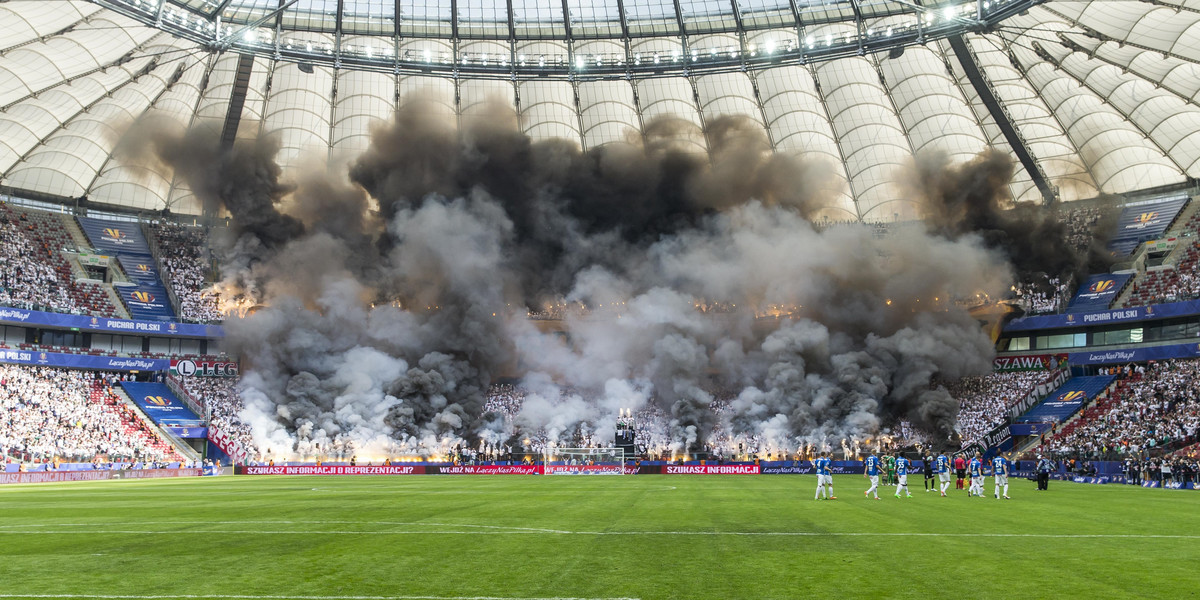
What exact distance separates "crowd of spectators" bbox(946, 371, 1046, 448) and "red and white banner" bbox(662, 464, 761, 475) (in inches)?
653

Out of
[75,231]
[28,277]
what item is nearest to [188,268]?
[75,231]

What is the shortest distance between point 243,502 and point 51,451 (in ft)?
109

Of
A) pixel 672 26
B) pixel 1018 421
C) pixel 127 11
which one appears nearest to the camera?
pixel 127 11

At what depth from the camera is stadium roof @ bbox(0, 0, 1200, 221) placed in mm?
54781

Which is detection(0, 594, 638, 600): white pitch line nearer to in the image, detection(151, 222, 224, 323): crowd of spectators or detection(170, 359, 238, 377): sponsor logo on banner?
detection(170, 359, 238, 377): sponsor logo on banner

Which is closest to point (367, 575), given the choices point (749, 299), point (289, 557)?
point (289, 557)

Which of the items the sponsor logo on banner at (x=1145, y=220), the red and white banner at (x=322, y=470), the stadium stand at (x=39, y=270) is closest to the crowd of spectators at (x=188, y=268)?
the stadium stand at (x=39, y=270)

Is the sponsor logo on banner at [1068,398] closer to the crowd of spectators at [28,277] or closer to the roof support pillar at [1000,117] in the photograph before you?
the roof support pillar at [1000,117]

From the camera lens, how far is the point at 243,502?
99.8 feet

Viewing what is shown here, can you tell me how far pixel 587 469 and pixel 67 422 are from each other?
3399 cm

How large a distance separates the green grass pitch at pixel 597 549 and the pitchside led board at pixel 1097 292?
47031 mm

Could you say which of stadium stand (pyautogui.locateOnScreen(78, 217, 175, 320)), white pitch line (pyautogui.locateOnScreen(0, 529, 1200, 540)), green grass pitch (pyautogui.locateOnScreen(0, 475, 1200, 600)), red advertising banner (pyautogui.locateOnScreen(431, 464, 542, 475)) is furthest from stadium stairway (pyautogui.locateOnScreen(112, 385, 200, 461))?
white pitch line (pyautogui.locateOnScreen(0, 529, 1200, 540))

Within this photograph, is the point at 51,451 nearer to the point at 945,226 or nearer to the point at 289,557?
the point at 289,557

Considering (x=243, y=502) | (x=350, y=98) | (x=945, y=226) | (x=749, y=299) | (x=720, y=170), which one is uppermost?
(x=350, y=98)
